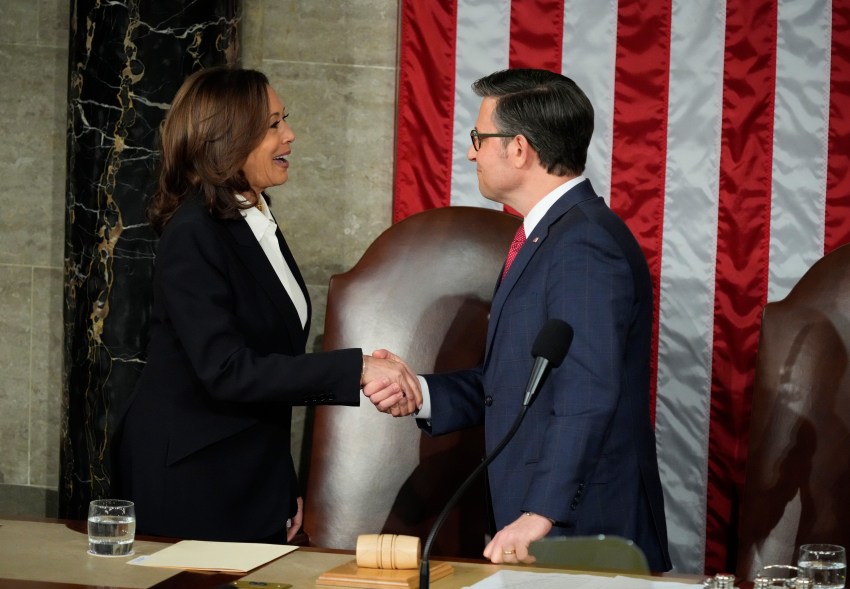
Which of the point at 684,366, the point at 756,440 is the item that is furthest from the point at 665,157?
the point at 756,440

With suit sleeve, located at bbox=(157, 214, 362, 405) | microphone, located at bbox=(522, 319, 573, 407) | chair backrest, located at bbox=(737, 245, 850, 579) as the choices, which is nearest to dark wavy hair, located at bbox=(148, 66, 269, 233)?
suit sleeve, located at bbox=(157, 214, 362, 405)

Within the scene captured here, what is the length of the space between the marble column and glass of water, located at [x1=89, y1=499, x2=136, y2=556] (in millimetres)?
1847

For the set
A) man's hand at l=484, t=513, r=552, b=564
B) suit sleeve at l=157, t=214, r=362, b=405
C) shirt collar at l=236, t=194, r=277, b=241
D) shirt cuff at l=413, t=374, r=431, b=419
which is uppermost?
shirt collar at l=236, t=194, r=277, b=241

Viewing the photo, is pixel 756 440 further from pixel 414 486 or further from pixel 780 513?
pixel 414 486

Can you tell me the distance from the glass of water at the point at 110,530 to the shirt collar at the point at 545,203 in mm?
1123

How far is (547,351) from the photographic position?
1.85m

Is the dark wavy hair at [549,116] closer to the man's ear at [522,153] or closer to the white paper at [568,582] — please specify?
the man's ear at [522,153]

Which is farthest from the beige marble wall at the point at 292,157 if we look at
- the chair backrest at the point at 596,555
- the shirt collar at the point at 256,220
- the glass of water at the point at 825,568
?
the glass of water at the point at 825,568

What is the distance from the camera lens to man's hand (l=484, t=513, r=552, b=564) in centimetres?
217

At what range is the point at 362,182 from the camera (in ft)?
14.1

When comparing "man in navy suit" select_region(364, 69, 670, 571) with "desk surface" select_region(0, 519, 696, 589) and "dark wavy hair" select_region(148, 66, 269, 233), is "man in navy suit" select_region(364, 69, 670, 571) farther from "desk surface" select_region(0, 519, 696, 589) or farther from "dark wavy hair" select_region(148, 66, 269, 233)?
"dark wavy hair" select_region(148, 66, 269, 233)

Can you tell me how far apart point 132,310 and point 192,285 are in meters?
1.34

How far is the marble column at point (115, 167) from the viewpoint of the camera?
393 centimetres

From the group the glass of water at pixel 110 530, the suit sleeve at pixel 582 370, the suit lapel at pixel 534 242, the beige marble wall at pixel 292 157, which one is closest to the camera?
the glass of water at pixel 110 530
